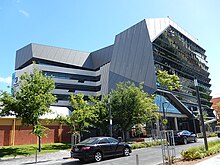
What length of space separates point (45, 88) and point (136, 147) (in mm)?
10111

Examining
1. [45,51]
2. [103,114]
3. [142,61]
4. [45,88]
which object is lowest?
[103,114]

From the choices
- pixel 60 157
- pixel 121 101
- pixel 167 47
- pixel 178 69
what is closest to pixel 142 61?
pixel 167 47

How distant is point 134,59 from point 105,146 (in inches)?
1423

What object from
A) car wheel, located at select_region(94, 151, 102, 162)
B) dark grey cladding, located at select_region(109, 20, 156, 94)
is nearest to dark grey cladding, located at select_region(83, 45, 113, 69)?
dark grey cladding, located at select_region(109, 20, 156, 94)

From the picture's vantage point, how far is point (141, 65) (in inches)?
1854

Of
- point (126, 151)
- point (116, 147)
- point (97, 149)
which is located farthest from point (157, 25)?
point (97, 149)

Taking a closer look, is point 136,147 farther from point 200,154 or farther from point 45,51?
point 45,51

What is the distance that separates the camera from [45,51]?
209ft

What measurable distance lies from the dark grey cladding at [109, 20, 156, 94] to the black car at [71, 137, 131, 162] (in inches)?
1096

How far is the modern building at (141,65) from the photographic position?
46.3 m

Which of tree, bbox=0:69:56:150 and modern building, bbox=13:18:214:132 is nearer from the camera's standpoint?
tree, bbox=0:69:56:150

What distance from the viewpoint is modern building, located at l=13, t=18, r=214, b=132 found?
152ft

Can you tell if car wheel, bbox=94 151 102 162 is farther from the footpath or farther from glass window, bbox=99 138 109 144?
the footpath

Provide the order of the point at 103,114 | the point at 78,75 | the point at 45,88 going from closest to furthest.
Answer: the point at 45,88, the point at 103,114, the point at 78,75
